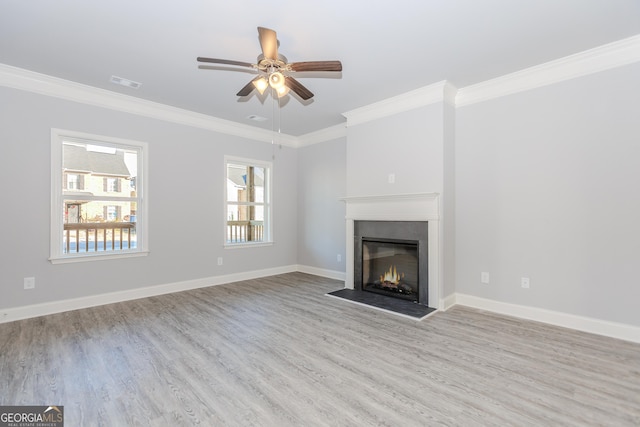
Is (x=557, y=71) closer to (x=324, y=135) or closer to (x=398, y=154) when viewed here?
(x=398, y=154)

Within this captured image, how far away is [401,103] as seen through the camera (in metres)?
3.99

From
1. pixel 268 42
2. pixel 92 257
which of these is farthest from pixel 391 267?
pixel 92 257

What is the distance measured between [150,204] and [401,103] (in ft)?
12.3

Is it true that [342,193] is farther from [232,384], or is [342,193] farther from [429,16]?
[232,384]

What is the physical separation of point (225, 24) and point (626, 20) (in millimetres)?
3289

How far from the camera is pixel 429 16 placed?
2.42 metres

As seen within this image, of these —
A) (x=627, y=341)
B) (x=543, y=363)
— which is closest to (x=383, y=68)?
(x=543, y=363)

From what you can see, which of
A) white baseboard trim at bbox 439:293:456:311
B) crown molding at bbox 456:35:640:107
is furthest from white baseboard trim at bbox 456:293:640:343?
crown molding at bbox 456:35:640:107

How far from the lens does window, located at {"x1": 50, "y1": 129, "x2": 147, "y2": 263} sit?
360 centimetres

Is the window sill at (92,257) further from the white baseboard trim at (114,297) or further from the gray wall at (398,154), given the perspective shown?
the gray wall at (398,154)

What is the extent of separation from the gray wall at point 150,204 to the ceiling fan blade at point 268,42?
9.19 feet

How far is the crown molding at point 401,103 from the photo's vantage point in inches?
143

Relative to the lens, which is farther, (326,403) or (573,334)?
(573,334)

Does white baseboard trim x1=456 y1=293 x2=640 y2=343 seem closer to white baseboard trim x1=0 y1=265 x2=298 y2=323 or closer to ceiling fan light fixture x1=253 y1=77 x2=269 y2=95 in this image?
ceiling fan light fixture x1=253 y1=77 x2=269 y2=95
